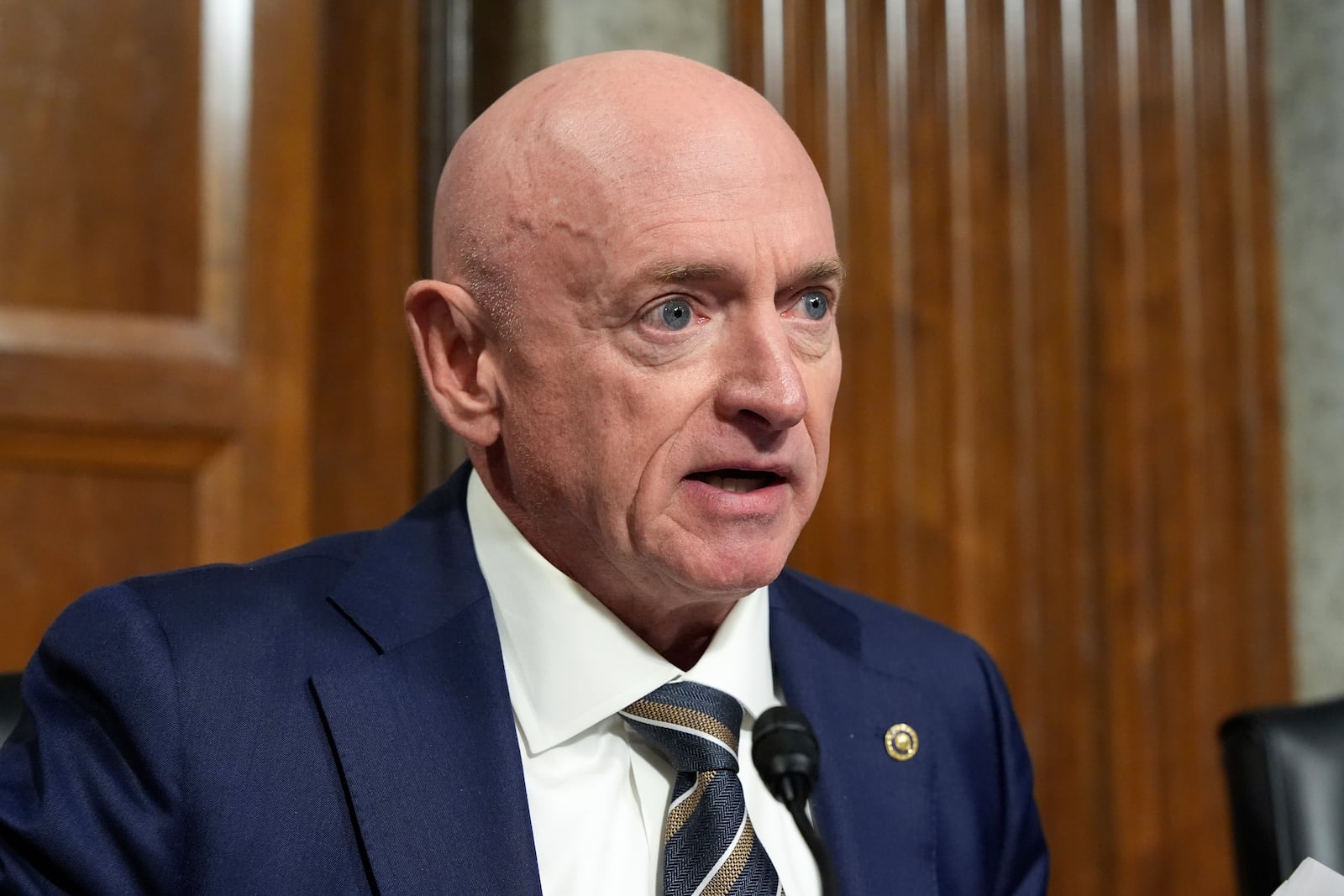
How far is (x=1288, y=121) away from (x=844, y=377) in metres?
0.98

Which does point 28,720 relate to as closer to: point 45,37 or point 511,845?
point 511,845

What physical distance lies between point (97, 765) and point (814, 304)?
688 mm

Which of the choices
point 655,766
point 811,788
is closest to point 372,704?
point 655,766

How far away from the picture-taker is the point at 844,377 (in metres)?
2.36

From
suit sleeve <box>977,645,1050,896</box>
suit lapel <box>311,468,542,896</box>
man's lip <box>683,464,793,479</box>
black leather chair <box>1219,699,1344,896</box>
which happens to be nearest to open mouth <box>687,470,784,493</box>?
man's lip <box>683,464,793,479</box>

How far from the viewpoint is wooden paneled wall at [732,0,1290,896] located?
2371 mm

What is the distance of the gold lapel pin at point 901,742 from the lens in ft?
4.40

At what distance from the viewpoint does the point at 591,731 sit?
1.21 metres

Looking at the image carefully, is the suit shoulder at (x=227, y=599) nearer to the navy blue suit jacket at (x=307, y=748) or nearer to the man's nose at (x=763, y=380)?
the navy blue suit jacket at (x=307, y=748)

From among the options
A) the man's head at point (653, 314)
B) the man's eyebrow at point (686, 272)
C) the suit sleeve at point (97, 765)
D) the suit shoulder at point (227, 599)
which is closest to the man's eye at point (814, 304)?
the man's head at point (653, 314)

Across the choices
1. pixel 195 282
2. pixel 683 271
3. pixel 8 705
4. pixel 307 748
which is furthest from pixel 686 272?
pixel 195 282

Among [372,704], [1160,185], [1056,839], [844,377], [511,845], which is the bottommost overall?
[1056,839]

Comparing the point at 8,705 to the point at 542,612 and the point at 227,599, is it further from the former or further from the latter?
the point at 542,612

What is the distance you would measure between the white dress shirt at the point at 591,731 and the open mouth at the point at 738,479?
0.16 meters
